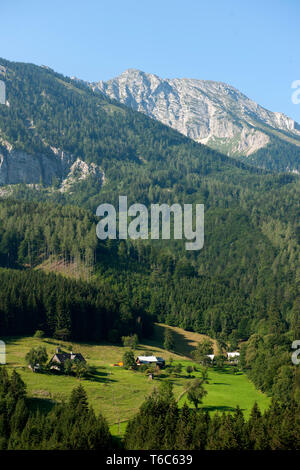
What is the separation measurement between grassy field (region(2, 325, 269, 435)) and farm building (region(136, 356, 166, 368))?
5595 millimetres

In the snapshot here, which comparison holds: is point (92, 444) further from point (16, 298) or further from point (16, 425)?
point (16, 298)

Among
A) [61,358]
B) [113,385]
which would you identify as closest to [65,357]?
[61,358]

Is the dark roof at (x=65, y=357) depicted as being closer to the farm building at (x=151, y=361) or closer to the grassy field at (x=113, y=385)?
the grassy field at (x=113, y=385)

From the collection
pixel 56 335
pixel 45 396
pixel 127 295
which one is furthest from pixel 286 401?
pixel 127 295

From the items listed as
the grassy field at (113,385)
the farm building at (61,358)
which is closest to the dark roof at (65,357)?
the farm building at (61,358)

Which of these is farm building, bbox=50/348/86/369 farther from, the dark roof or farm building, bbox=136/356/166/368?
farm building, bbox=136/356/166/368

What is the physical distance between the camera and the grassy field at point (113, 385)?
8181cm

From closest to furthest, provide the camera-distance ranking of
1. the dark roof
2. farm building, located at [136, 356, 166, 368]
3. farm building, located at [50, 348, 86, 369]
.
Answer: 1. farm building, located at [50, 348, 86, 369]
2. the dark roof
3. farm building, located at [136, 356, 166, 368]

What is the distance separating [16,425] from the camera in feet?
218

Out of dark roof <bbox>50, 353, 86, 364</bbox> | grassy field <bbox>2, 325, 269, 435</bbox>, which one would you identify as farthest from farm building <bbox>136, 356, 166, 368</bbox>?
dark roof <bbox>50, 353, 86, 364</bbox>

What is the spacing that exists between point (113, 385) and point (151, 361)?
2795 centimetres

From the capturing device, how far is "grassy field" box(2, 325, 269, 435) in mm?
81812

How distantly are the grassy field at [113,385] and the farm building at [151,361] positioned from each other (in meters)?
5.59
